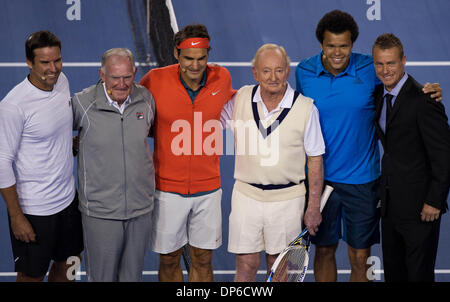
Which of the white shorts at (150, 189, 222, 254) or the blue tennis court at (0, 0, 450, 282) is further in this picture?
the blue tennis court at (0, 0, 450, 282)

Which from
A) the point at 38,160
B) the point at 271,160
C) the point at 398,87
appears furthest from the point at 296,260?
the point at 38,160

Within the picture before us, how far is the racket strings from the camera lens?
11.5 feet

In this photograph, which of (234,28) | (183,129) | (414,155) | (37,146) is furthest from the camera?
(234,28)

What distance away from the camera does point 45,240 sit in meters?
3.48

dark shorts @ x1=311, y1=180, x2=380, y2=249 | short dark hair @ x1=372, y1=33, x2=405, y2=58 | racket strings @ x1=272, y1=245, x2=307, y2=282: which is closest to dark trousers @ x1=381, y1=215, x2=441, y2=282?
dark shorts @ x1=311, y1=180, x2=380, y2=249

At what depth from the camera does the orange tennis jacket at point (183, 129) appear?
11.6 ft

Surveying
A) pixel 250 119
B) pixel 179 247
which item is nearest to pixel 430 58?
pixel 250 119

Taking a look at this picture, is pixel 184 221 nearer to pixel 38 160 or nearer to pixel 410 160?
pixel 38 160

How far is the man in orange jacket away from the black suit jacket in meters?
0.96

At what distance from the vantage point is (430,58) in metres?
5.42

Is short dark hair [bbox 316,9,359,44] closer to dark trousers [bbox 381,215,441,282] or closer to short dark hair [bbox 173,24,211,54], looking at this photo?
short dark hair [bbox 173,24,211,54]

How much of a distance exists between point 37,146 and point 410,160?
6.56 ft

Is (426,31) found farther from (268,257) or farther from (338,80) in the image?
(268,257)

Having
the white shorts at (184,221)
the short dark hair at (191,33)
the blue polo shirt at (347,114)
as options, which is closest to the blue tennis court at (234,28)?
the white shorts at (184,221)
